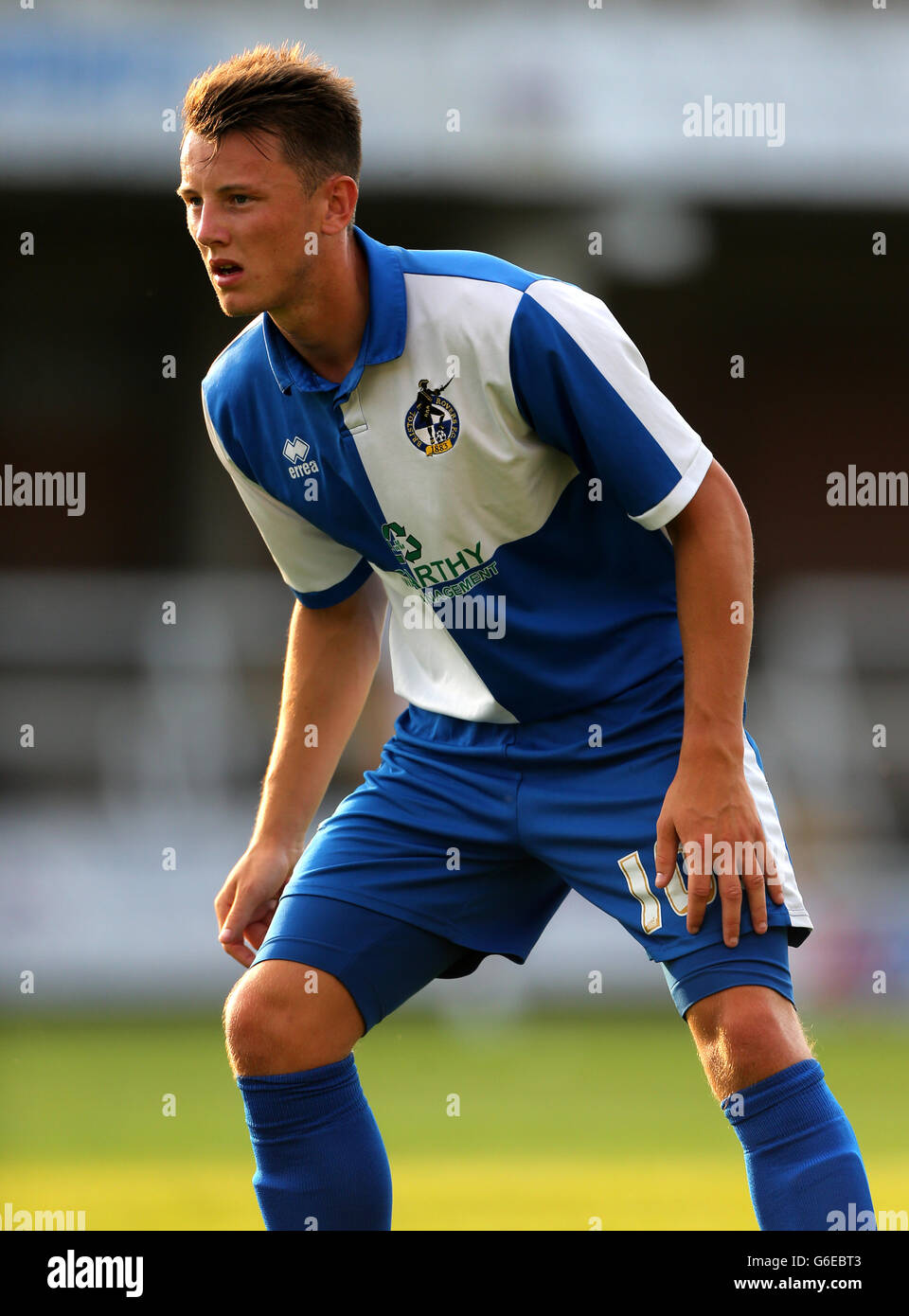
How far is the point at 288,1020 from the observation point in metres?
2.25

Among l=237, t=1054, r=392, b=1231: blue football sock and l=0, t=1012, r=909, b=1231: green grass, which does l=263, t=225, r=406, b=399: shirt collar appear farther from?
l=0, t=1012, r=909, b=1231: green grass

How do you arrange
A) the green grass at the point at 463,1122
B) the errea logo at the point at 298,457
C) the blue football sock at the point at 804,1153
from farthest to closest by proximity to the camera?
the green grass at the point at 463,1122 → the errea logo at the point at 298,457 → the blue football sock at the point at 804,1153

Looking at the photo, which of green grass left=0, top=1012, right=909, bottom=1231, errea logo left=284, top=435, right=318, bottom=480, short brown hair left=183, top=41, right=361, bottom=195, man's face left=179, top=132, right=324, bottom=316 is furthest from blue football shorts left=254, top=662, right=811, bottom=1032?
green grass left=0, top=1012, right=909, bottom=1231

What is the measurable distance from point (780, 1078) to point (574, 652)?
64 cm

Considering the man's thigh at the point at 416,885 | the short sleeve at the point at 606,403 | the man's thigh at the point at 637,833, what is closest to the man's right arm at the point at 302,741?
the man's thigh at the point at 416,885

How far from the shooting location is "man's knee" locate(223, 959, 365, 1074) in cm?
225

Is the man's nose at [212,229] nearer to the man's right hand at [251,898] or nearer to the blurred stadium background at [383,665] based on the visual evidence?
the man's right hand at [251,898]

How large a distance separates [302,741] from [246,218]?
32.5 inches

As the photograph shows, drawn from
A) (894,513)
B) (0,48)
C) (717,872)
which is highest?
(0,48)

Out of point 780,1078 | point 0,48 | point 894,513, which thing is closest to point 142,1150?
point 780,1078

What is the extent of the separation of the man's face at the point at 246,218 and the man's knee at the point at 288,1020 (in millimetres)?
889

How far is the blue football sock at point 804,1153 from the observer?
2062 mm
